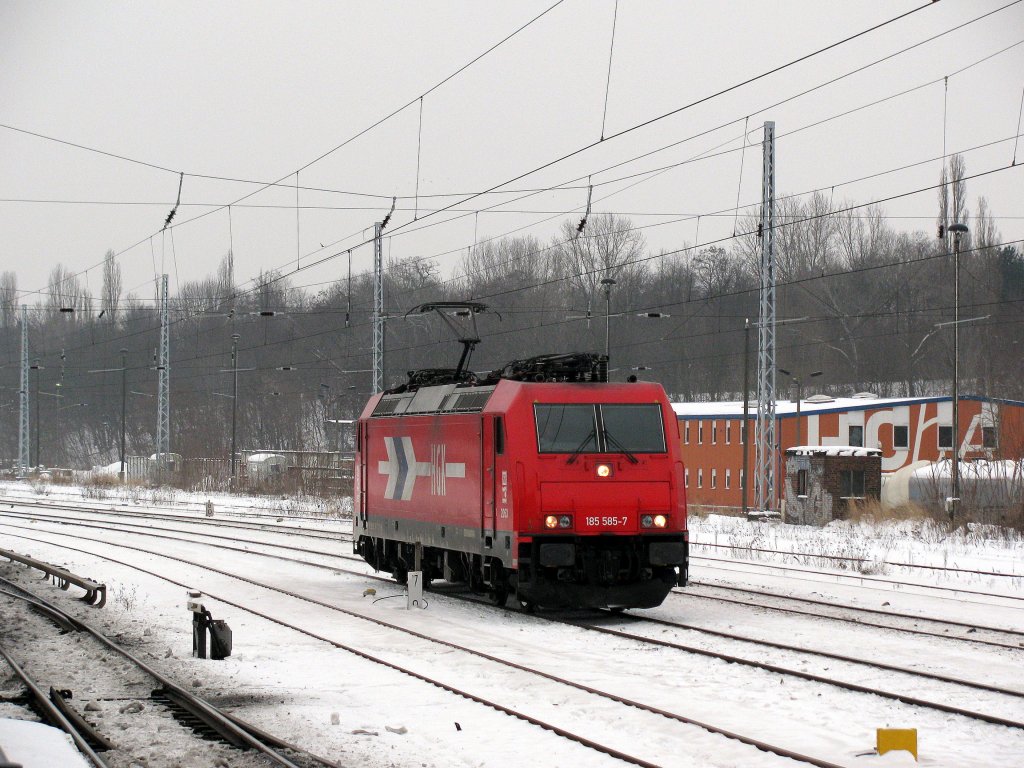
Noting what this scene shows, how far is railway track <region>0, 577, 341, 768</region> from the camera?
348 inches

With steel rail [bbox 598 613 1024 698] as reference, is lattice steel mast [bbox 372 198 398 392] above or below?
above

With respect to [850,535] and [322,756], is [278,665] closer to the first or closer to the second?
[322,756]

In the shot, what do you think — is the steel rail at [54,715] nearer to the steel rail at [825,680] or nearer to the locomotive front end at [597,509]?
the locomotive front end at [597,509]

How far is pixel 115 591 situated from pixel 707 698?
484 inches

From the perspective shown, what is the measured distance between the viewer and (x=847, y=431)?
52344 millimetres

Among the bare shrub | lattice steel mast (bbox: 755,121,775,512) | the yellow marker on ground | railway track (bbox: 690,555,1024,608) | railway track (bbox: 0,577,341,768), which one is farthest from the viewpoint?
lattice steel mast (bbox: 755,121,775,512)

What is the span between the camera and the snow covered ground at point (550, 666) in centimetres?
902

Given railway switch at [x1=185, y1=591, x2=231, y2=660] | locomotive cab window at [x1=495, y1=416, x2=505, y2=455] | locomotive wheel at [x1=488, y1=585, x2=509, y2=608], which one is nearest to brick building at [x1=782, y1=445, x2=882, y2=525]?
locomotive wheel at [x1=488, y1=585, x2=509, y2=608]

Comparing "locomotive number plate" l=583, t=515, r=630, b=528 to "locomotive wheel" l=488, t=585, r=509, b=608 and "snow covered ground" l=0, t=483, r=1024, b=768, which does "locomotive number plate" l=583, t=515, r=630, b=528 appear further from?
"locomotive wheel" l=488, t=585, r=509, b=608

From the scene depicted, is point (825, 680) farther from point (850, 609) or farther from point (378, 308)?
point (378, 308)

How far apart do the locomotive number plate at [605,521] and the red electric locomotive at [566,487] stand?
0.04 ft

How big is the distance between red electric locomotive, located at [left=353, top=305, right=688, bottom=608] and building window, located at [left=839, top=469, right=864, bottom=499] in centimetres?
2539

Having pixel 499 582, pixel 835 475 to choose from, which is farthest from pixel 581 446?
pixel 835 475

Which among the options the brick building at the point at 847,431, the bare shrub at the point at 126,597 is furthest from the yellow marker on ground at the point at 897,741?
the brick building at the point at 847,431
